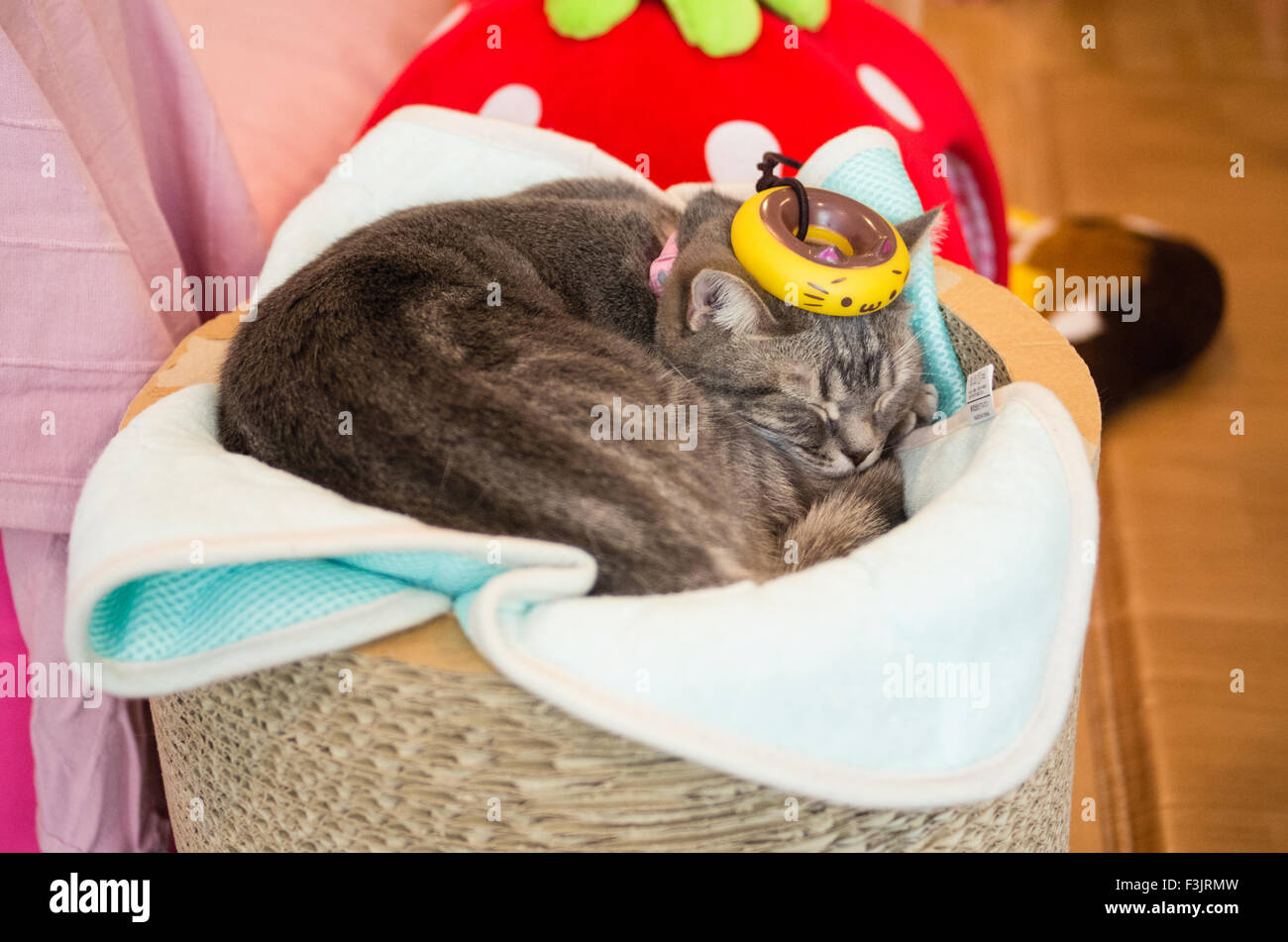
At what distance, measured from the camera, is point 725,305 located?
1.20 metres

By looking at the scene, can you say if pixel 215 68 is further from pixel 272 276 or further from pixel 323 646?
pixel 323 646

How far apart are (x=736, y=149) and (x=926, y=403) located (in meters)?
0.56

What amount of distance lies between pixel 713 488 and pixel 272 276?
67cm

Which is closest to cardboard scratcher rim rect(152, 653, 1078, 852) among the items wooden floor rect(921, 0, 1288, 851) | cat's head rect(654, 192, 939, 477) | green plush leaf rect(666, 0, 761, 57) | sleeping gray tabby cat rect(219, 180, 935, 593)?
sleeping gray tabby cat rect(219, 180, 935, 593)

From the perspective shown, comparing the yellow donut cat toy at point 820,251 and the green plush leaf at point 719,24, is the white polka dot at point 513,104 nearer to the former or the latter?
the green plush leaf at point 719,24

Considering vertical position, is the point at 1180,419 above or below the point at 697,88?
below

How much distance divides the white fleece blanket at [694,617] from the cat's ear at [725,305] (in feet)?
1.14

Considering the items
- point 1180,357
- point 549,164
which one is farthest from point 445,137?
point 1180,357

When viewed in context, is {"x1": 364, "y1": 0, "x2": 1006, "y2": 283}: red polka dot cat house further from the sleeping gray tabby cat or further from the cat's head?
the cat's head

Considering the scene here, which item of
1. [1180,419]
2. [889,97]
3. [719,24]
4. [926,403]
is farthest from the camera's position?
[1180,419]

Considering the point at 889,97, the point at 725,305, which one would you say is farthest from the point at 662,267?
the point at 889,97

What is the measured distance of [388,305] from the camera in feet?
3.51

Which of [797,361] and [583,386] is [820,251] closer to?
[797,361]

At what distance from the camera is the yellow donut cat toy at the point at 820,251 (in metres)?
1.16
